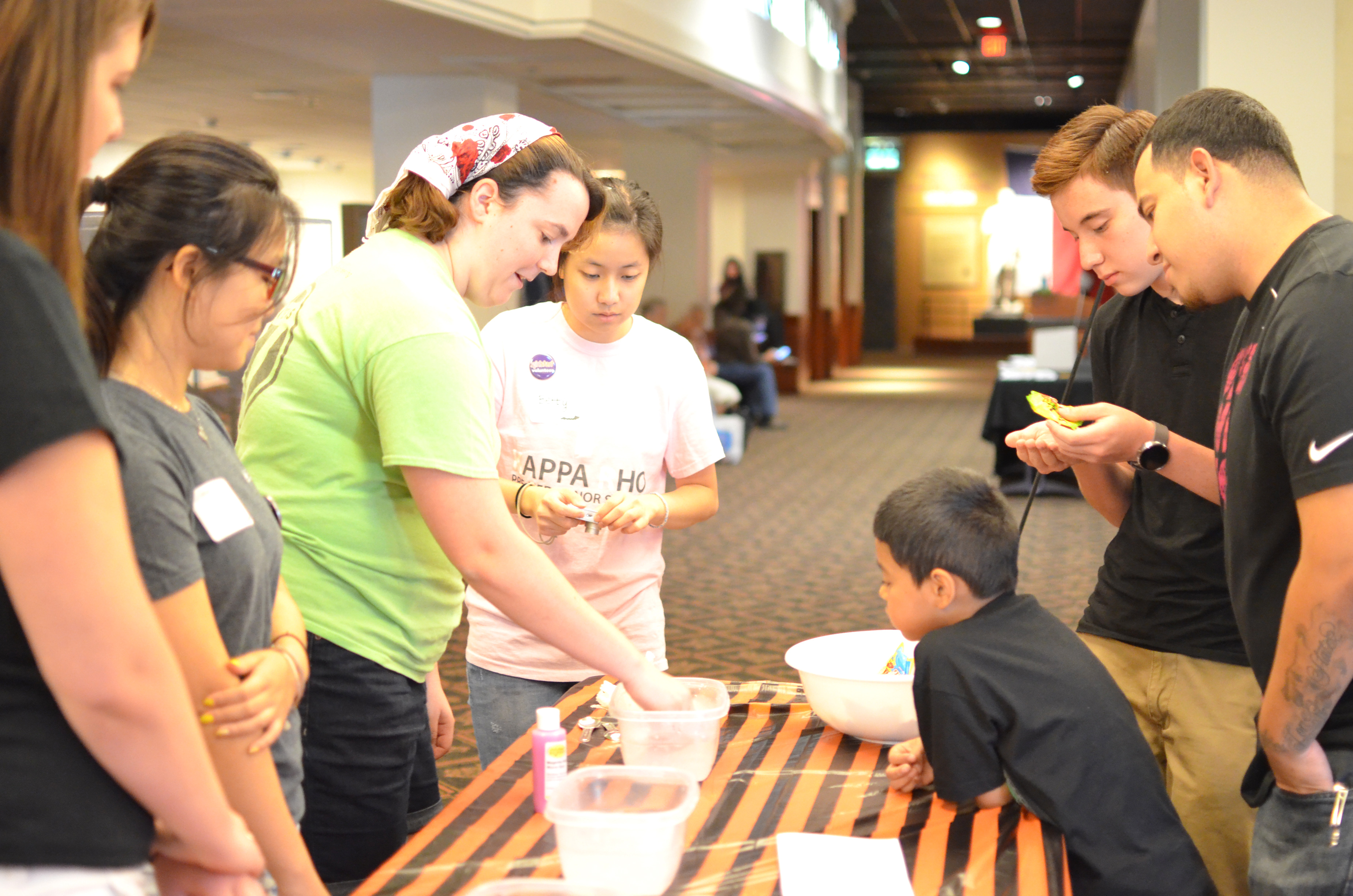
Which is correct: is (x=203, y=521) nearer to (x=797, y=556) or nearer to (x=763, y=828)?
(x=763, y=828)

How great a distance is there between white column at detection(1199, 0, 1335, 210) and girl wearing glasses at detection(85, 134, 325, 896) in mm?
3624

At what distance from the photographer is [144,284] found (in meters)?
1.14

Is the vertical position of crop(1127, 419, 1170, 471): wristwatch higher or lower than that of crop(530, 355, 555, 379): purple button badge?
lower

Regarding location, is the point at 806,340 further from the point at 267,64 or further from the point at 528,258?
the point at 528,258

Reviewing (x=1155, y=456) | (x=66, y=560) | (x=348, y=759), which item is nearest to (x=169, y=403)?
(x=66, y=560)

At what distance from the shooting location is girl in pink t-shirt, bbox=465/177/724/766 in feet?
6.83

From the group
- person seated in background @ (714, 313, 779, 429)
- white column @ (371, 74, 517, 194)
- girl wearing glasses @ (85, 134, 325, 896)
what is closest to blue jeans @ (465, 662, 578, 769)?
girl wearing glasses @ (85, 134, 325, 896)

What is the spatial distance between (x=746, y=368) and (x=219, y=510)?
34.0 ft

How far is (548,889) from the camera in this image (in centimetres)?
112

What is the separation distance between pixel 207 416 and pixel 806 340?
50.0ft

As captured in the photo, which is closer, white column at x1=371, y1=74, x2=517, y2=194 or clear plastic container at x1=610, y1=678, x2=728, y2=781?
clear plastic container at x1=610, y1=678, x2=728, y2=781

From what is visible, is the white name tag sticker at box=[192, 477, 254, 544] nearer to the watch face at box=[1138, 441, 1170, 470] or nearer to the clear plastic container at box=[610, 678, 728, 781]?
the clear plastic container at box=[610, 678, 728, 781]

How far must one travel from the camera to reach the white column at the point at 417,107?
298 inches

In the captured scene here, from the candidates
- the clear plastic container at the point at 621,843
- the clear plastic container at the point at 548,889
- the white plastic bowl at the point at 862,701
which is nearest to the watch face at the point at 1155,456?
the white plastic bowl at the point at 862,701
